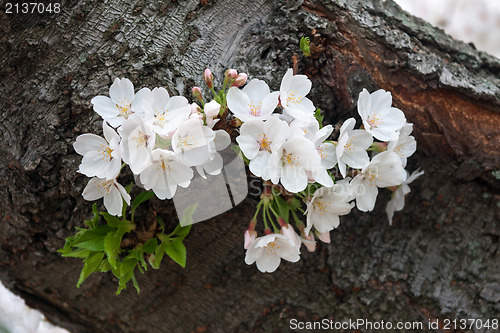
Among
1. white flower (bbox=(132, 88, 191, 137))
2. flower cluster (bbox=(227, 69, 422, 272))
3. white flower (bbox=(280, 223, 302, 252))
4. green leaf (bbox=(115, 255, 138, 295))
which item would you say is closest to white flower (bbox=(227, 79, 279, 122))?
flower cluster (bbox=(227, 69, 422, 272))

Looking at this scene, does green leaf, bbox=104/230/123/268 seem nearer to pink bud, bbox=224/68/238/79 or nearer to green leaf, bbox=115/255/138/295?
green leaf, bbox=115/255/138/295

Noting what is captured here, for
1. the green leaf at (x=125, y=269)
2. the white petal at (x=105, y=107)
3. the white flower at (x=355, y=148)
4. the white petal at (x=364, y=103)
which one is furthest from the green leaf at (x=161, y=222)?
the white petal at (x=364, y=103)

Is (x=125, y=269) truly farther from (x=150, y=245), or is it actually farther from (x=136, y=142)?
(x=136, y=142)

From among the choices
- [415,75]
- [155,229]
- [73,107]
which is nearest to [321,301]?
[155,229]

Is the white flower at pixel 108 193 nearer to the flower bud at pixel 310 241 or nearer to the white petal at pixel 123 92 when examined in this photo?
the white petal at pixel 123 92

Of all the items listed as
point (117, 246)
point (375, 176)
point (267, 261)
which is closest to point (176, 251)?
point (117, 246)

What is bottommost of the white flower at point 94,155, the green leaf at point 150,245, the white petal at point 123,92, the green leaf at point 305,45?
the green leaf at point 150,245
